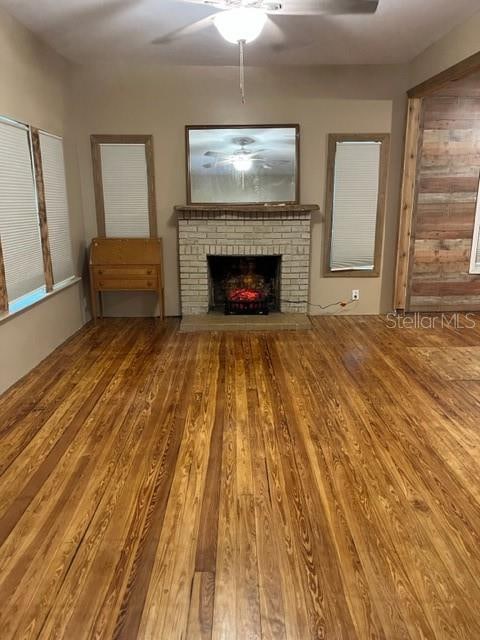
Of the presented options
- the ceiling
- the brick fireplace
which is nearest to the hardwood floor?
the brick fireplace

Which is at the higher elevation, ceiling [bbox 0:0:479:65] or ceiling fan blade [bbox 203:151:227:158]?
ceiling [bbox 0:0:479:65]

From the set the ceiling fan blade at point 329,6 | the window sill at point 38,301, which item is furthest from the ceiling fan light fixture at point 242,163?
the ceiling fan blade at point 329,6

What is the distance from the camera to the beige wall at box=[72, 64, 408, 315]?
4773 millimetres

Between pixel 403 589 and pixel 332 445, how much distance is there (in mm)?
969

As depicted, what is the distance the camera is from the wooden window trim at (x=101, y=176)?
4.90m

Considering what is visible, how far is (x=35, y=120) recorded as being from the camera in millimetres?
3879

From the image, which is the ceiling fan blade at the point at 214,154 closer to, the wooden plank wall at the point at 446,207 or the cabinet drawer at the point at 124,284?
the cabinet drawer at the point at 124,284

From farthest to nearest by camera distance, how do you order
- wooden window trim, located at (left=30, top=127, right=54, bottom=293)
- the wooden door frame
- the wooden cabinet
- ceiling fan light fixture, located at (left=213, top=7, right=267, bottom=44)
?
1. the wooden cabinet
2. the wooden door frame
3. wooden window trim, located at (left=30, top=127, right=54, bottom=293)
4. ceiling fan light fixture, located at (left=213, top=7, right=267, bottom=44)

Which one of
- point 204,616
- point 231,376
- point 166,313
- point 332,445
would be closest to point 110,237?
point 166,313

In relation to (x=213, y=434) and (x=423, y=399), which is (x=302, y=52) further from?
(x=213, y=434)

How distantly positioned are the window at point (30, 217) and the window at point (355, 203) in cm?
280

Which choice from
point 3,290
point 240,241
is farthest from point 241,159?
point 3,290

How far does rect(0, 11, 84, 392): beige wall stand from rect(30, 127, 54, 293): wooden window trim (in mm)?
129

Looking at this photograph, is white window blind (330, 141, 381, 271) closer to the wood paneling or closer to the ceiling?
the wood paneling
